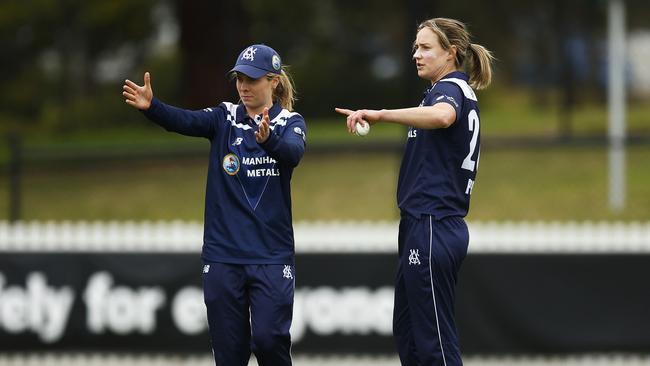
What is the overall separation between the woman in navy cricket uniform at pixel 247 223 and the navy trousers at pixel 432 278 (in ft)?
1.81

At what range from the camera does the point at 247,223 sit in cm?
486

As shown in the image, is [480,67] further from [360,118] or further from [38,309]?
[38,309]

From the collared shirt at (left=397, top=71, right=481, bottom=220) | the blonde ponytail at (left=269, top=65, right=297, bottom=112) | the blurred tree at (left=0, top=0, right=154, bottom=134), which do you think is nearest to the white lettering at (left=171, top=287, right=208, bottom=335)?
the blonde ponytail at (left=269, top=65, right=297, bottom=112)

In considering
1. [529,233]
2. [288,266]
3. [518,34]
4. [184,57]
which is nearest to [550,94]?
[518,34]

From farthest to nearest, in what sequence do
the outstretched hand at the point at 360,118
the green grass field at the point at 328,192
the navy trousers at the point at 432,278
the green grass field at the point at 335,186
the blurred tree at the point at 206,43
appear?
the blurred tree at the point at 206,43 → the green grass field at the point at 328,192 → the green grass field at the point at 335,186 → the navy trousers at the point at 432,278 → the outstretched hand at the point at 360,118

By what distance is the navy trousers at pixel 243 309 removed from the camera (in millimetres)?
4859

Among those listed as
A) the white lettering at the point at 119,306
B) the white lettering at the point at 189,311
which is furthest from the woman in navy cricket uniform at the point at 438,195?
the white lettering at the point at 119,306

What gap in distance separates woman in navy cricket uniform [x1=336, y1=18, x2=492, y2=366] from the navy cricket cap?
623mm

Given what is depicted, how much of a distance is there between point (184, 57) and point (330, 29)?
14.4 meters

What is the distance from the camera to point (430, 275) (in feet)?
15.8

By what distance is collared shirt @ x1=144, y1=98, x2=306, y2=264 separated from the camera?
485cm

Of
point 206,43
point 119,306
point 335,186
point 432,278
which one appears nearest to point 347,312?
point 119,306

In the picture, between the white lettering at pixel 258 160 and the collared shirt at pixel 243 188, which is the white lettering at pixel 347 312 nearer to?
the collared shirt at pixel 243 188

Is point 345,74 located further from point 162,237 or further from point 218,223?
point 218,223
